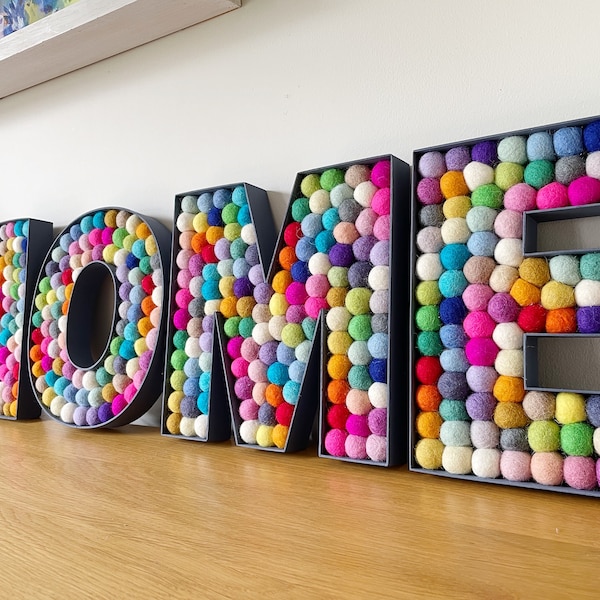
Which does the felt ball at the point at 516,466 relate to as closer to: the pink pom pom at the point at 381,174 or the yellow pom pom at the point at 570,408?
the yellow pom pom at the point at 570,408

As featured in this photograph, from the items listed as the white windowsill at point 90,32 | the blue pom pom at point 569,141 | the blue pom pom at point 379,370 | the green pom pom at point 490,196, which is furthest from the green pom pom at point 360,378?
the white windowsill at point 90,32

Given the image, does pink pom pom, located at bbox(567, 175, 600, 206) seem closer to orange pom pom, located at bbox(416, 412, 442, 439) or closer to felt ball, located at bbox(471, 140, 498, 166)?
felt ball, located at bbox(471, 140, 498, 166)

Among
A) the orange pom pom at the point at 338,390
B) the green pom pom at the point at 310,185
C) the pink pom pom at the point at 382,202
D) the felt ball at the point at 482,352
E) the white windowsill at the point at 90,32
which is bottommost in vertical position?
the orange pom pom at the point at 338,390

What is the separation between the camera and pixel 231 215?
1332 mm

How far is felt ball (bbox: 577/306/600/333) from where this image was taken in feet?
3.03

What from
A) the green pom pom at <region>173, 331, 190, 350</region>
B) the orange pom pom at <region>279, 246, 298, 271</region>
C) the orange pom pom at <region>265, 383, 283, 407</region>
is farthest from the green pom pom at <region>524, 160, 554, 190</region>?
the green pom pom at <region>173, 331, 190, 350</region>

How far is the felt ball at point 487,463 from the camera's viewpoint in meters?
0.98

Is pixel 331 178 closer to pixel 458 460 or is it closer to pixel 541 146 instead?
pixel 541 146

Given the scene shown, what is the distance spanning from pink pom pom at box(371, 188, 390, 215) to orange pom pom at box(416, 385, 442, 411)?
302 millimetres

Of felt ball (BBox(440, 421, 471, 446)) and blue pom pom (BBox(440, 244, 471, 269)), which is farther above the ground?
blue pom pom (BBox(440, 244, 471, 269))

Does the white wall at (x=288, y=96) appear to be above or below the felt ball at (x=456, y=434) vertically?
above

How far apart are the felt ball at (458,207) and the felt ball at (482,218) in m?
0.02

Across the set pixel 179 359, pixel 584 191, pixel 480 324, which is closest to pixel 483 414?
pixel 480 324

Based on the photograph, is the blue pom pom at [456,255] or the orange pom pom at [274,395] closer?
the blue pom pom at [456,255]
